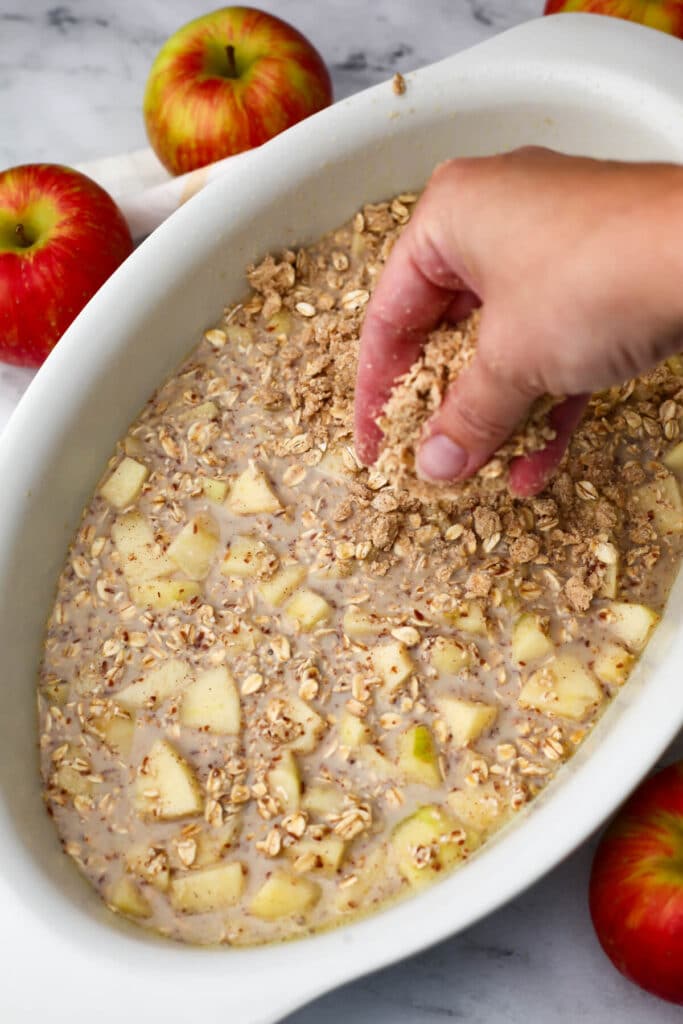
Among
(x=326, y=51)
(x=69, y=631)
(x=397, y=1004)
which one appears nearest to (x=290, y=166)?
(x=326, y=51)

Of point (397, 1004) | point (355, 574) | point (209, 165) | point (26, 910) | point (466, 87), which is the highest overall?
point (466, 87)

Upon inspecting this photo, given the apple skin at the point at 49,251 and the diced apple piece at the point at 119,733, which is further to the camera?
the apple skin at the point at 49,251

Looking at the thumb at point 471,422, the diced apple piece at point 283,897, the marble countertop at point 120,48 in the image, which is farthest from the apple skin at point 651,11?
the diced apple piece at point 283,897

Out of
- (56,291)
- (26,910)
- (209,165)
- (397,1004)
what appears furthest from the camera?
(209,165)

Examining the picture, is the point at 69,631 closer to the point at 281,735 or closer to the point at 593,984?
the point at 281,735

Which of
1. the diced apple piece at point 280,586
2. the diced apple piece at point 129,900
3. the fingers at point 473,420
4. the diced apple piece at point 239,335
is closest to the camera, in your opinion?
the fingers at point 473,420

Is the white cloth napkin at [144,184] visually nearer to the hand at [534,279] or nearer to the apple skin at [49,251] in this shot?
the apple skin at [49,251]

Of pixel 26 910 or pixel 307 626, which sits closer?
pixel 26 910

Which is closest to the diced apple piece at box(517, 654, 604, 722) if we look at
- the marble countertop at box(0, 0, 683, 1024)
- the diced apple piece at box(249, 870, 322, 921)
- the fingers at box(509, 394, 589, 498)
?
the fingers at box(509, 394, 589, 498)
